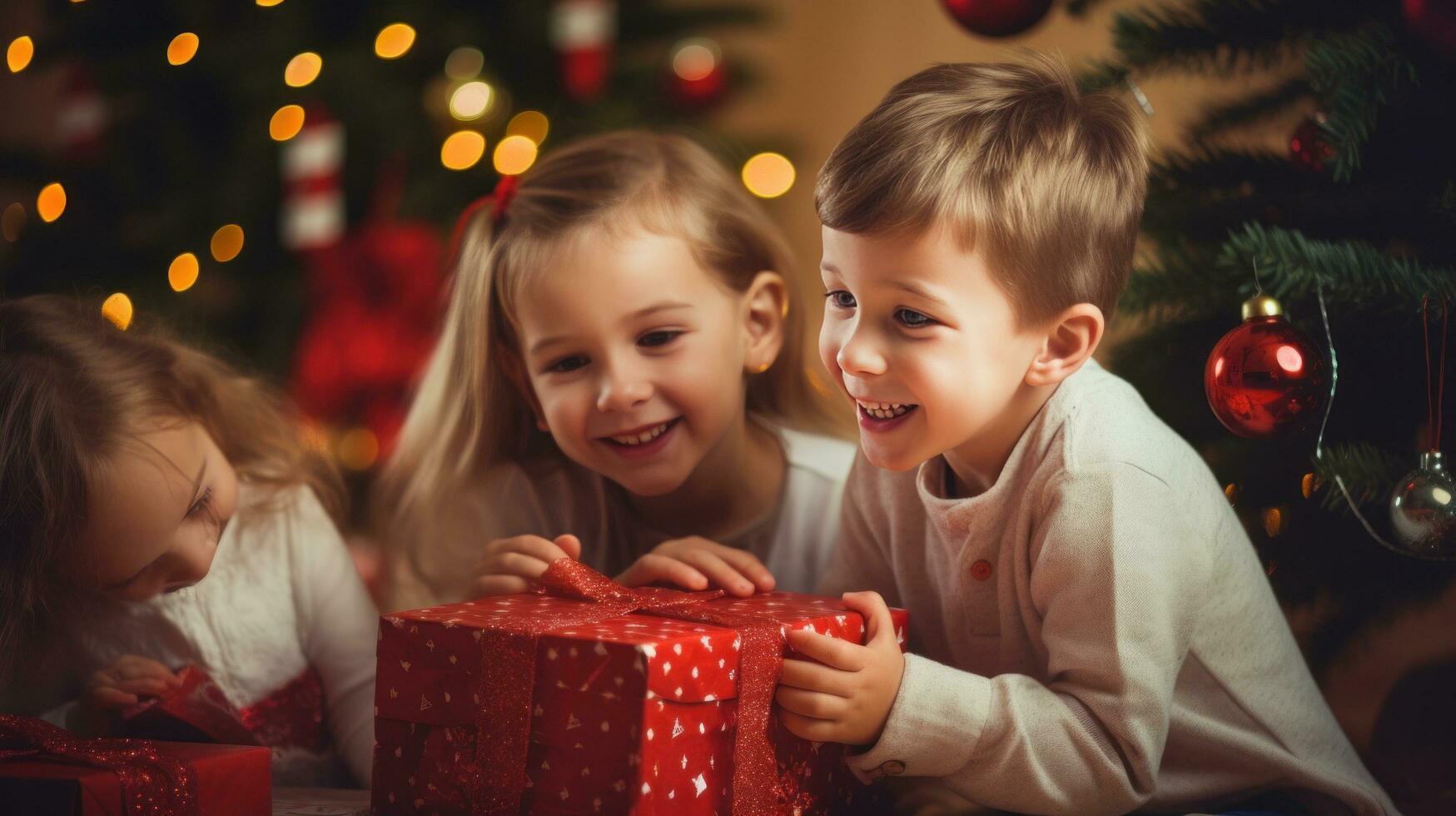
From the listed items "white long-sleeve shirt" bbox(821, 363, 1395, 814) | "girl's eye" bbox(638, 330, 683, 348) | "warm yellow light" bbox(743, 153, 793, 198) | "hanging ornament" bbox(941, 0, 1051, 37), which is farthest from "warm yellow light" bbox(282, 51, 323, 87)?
"white long-sleeve shirt" bbox(821, 363, 1395, 814)

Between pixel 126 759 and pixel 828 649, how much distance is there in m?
0.49

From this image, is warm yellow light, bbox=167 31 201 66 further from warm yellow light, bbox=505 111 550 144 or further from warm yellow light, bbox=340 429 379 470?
warm yellow light, bbox=340 429 379 470

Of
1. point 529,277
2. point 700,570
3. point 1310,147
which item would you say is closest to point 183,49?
point 529,277

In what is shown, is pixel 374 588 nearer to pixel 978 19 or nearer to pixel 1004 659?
pixel 1004 659

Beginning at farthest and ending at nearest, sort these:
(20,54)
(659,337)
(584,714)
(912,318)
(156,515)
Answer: (20,54) → (659,337) → (156,515) → (912,318) → (584,714)

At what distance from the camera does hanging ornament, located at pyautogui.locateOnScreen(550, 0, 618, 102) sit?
1828 mm

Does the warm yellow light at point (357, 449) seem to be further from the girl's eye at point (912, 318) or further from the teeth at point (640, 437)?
the girl's eye at point (912, 318)

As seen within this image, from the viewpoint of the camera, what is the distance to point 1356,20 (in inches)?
39.4

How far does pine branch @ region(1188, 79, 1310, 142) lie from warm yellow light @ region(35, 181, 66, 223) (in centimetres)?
155

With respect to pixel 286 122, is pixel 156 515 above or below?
below

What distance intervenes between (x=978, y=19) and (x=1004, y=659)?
543mm

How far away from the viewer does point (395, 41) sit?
189cm

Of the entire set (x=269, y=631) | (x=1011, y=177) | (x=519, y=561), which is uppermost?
(x=1011, y=177)

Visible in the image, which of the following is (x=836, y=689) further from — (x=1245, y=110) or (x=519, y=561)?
(x=1245, y=110)
